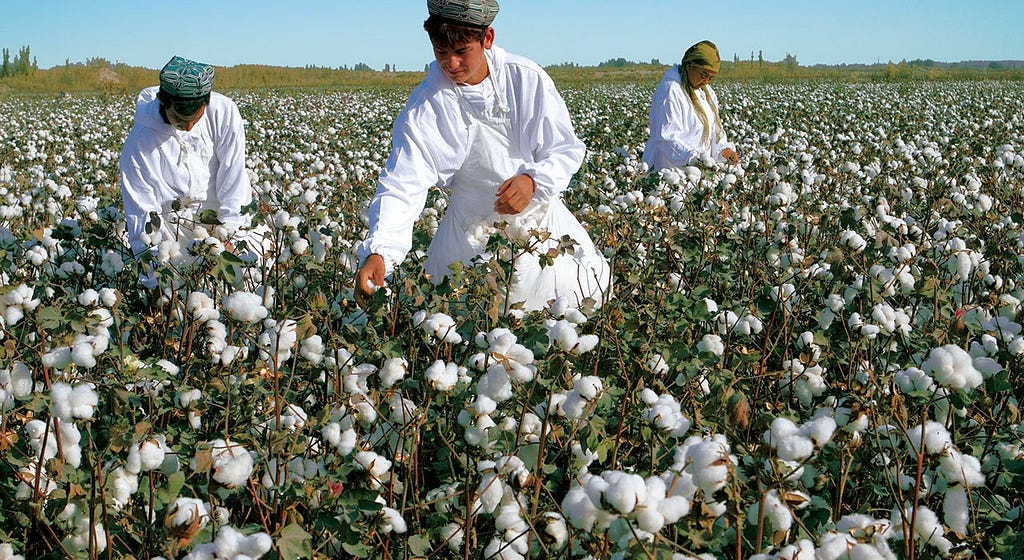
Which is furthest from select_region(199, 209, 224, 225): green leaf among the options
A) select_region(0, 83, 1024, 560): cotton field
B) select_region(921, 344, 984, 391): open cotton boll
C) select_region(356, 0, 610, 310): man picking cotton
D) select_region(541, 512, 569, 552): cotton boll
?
Answer: select_region(921, 344, 984, 391): open cotton boll

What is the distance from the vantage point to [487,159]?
11.5 ft

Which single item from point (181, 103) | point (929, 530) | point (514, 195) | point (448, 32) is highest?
point (448, 32)

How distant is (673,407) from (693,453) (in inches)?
23.1

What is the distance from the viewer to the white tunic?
3.30m

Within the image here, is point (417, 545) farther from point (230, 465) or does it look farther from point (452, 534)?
point (230, 465)

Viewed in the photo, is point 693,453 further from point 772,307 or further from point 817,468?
point 772,307

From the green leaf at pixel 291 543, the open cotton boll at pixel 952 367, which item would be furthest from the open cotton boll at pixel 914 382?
the green leaf at pixel 291 543

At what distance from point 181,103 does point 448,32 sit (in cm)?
178

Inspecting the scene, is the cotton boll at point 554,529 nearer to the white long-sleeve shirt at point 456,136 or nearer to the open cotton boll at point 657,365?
the open cotton boll at point 657,365

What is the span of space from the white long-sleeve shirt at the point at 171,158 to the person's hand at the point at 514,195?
191 centimetres

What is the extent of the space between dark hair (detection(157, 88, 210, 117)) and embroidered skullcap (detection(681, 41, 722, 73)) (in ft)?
11.5

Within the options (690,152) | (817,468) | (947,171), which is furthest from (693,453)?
(947,171)

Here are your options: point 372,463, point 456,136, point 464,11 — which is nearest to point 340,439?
point 372,463

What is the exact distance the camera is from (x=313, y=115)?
17938 mm
